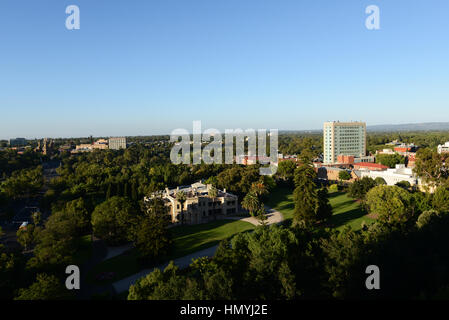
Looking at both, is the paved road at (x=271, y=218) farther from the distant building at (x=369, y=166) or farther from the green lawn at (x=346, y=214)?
the distant building at (x=369, y=166)

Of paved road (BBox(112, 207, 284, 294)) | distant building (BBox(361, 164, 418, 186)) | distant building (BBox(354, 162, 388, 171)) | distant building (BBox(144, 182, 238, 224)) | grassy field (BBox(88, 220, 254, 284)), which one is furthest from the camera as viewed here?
distant building (BBox(354, 162, 388, 171))

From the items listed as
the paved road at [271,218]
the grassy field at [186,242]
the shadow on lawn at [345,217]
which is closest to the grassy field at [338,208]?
the shadow on lawn at [345,217]

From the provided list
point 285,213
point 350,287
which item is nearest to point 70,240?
point 350,287

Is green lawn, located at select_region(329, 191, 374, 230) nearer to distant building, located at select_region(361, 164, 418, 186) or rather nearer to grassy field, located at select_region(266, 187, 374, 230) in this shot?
grassy field, located at select_region(266, 187, 374, 230)

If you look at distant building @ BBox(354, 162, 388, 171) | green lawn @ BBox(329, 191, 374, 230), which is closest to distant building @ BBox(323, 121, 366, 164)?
distant building @ BBox(354, 162, 388, 171)

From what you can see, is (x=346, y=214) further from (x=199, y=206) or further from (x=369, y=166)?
(x=369, y=166)
